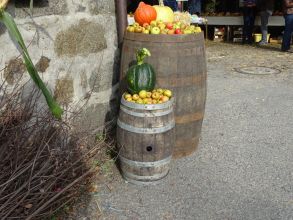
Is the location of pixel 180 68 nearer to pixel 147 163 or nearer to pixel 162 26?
pixel 162 26

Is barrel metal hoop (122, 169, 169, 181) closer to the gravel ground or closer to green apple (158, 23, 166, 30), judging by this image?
the gravel ground

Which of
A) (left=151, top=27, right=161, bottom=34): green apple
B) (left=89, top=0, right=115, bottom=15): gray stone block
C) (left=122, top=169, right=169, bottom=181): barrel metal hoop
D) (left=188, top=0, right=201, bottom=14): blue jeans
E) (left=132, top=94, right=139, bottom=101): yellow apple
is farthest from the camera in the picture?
(left=188, top=0, right=201, bottom=14): blue jeans

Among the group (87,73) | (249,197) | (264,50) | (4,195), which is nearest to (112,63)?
(87,73)

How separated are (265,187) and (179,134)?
0.94 metres

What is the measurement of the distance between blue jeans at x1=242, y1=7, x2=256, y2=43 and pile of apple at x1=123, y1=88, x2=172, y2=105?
846 cm

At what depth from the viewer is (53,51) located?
3385mm

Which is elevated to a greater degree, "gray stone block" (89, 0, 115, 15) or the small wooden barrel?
"gray stone block" (89, 0, 115, 15)

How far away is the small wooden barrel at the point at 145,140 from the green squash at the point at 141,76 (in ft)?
0.59

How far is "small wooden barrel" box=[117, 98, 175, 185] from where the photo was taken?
10.3 feet

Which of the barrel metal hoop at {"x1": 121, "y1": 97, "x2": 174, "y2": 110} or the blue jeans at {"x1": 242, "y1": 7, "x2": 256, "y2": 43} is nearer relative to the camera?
the barrel metal hoop at {"x1": 121, "y1": 97, "x2": 174, "y2": 110}

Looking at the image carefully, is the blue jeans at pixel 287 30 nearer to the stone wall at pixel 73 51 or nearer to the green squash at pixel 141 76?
the stone wall at pixel 73 51

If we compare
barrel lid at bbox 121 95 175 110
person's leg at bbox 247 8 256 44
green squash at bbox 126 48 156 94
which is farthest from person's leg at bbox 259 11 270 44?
barrel lid at bbox 121 95 175 110

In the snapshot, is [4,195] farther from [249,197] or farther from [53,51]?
[249,197]

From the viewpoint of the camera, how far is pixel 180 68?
3.47 m
